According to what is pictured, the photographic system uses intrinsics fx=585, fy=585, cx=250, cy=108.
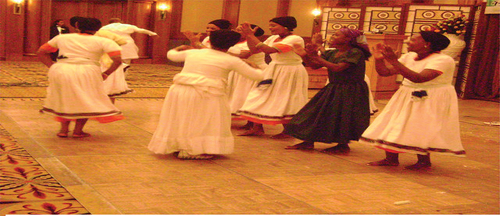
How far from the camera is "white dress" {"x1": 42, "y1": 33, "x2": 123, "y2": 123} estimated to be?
18.6ft

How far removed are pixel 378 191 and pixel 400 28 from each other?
10.2 m

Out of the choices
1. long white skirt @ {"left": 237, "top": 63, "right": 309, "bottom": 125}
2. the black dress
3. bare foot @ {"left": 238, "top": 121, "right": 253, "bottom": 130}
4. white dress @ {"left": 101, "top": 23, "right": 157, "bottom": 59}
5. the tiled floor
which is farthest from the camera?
white dress @ {"left": 101, "top": 23, "right": 157, "bottom": 59}

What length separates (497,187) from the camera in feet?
16.7

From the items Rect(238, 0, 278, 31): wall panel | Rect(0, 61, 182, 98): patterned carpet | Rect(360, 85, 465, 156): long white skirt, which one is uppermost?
Rect(238, 0, 278, 31): wall panel

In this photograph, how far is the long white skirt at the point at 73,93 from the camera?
223 inches

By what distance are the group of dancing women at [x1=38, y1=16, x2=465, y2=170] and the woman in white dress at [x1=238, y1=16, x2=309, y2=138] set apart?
1cm

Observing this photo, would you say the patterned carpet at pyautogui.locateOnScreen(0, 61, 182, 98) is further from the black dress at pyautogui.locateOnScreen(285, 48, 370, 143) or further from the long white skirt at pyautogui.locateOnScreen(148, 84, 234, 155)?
the black dress at pyautogui.locateOnScreen(285, 48, 370, 143)

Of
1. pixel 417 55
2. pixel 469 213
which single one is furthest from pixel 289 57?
pixel 469 213

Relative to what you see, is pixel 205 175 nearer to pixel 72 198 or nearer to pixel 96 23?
pixel 72 198

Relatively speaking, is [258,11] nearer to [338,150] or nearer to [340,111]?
[338,150]

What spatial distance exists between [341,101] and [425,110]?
0.90 m

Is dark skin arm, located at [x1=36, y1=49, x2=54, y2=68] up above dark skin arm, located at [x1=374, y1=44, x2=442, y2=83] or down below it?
below

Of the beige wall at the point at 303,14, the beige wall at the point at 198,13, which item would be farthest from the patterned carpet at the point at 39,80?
the beige wall at the point at 303,14

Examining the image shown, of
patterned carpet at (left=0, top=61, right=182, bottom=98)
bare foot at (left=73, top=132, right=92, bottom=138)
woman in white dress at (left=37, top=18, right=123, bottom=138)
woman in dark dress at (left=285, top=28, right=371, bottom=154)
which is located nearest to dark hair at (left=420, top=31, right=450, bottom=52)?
woman in dark dress at (left=285, top=28, right=371, bottom=154)
